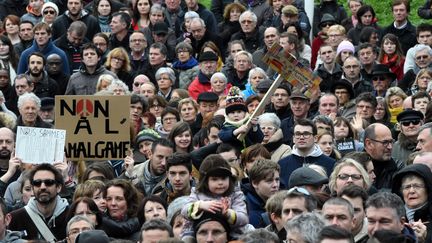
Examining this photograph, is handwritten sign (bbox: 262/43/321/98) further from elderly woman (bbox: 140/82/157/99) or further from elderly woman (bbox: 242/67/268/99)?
elderly woman (bbox: 140/82/157/99)

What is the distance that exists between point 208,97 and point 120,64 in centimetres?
293

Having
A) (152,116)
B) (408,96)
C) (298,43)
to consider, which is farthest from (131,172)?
(298,43)

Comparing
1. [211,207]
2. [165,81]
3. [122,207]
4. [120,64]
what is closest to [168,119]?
[165,81]

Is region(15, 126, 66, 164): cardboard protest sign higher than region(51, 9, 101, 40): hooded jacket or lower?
lower

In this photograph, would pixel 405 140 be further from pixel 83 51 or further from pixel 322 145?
pixel 83 51

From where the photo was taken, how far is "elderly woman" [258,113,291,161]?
61.7 ft

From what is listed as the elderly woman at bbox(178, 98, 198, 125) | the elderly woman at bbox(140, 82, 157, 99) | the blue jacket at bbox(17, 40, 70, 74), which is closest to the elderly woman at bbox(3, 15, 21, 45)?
the blue jacket at bbox(17, 40, 70, 74)

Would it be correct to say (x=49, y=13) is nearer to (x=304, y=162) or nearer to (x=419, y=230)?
(x=304, y=162)

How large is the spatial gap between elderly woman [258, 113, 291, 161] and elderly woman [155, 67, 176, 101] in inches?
161

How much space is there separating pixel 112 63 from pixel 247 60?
2.02 m

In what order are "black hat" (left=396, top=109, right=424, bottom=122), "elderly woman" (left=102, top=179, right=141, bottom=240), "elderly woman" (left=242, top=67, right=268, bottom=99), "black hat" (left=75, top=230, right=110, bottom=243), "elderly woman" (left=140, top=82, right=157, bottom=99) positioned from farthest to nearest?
1. "elderly woman" (left=242, top=67, right=268, bottom=99)
2. "elderly woman" (left=140, top=82, right=157, bottom=99)
3. "black hat" (left=396, top=109, right=424, bottom=122)
4. "elderly woman" (left=102, top=179, right=141, bottom=240)
5. "black hat" (left=75, top=230, right=110, bottom=243)

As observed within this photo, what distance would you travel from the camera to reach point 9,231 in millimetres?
15195

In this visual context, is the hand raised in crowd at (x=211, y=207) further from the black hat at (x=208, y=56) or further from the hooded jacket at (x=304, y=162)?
the black hat at (x=208, y=56)

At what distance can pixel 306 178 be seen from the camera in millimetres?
15859
